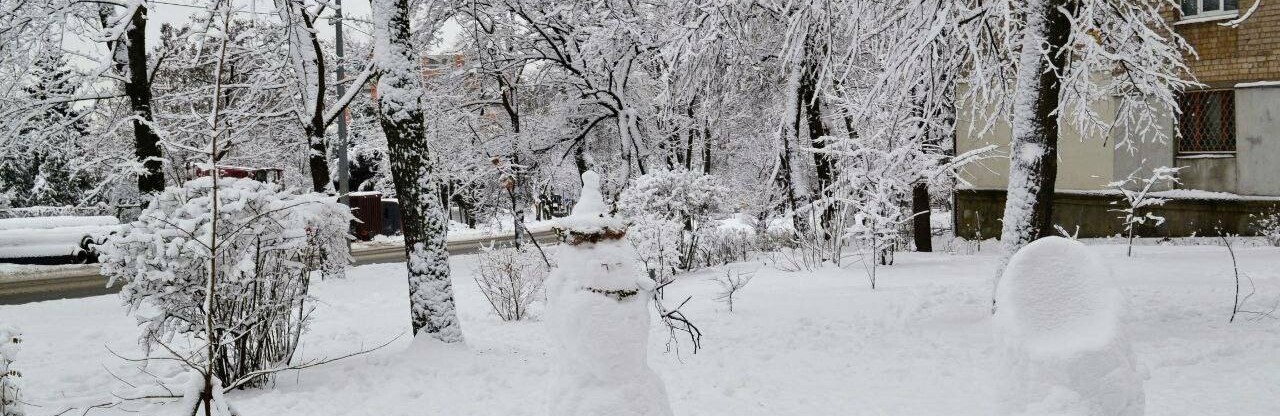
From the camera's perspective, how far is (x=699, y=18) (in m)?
7.57

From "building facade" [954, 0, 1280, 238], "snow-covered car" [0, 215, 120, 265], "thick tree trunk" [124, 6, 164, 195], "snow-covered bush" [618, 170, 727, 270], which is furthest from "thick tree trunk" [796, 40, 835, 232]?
"snow-covered car" [0, 215, 120, 265]

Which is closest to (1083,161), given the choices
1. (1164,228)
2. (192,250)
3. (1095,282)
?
(1164,228)

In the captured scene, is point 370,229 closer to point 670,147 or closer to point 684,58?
point 670,147

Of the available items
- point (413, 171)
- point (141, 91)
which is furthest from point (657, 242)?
point (141, 91)

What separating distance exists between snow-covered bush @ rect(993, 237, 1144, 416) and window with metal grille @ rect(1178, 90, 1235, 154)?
45.8 feet

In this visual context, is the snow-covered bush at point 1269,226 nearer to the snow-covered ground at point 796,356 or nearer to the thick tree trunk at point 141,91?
the snow-covered ground at point 796,356

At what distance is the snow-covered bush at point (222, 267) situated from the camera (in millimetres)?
5117

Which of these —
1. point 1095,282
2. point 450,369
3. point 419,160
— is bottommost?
point 450,369

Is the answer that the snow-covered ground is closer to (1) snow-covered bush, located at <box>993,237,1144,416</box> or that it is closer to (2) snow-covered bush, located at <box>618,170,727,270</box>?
(1) snow-covered bush, located at <box>993,237,1144,416</box>

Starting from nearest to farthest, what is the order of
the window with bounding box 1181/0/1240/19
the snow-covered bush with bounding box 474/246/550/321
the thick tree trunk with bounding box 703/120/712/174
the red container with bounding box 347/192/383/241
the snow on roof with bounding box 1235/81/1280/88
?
the snow-covered bush with bounding box 474/246/550/321, the snow on roof with bounding box 1235/81/1280/88, the window with bounding box 1181/0/1240/19, the thick tree trunk with bounding box 703/120/712/174, the red container with bounding box 347/192/383/241

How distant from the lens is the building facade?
44.7ft

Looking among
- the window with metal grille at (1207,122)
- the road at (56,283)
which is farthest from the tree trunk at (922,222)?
the road at (56,283)

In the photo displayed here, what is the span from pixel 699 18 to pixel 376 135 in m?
15.5

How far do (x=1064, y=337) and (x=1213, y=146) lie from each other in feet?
49.1
